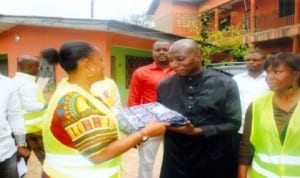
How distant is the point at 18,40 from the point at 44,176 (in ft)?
35.5

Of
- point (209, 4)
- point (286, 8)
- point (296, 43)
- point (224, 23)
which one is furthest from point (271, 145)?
point (209, 4)

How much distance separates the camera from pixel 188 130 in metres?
2.76

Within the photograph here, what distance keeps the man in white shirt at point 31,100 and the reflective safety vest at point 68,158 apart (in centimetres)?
225

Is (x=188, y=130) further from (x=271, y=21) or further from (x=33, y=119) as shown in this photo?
(x=271, y=21)

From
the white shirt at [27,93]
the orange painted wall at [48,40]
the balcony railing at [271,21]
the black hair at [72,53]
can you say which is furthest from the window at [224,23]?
the black hair at [72,53]

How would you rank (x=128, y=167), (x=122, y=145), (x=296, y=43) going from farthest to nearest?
(x=296, y=43), (x=128, y=167), (x=122, y=145)

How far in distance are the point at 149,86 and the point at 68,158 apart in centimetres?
262

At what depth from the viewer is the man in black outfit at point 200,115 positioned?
2.89 m

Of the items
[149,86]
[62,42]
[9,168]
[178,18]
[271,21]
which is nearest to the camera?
[9,168]

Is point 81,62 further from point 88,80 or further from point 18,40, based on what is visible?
point 18,40

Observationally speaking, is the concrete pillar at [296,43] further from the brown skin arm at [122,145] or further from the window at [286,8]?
the brown skin arm at [122,145]

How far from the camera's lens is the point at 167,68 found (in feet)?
15.8

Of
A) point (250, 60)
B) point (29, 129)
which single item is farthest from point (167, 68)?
point (29, 129)

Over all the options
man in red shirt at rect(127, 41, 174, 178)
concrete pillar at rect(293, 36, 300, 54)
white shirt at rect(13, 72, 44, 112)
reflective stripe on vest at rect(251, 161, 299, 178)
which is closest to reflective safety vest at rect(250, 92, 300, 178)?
reflective stripe on vest at rect(251, 161, 299, 178)
